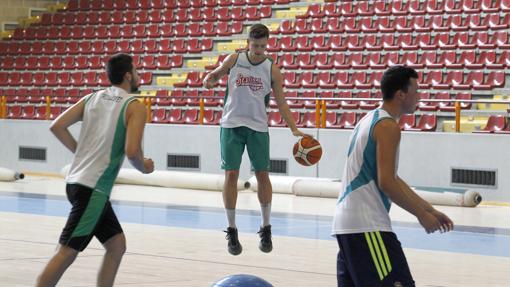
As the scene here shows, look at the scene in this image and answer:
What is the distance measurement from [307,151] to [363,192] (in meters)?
6.05

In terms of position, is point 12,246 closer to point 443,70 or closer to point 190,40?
point 443,70

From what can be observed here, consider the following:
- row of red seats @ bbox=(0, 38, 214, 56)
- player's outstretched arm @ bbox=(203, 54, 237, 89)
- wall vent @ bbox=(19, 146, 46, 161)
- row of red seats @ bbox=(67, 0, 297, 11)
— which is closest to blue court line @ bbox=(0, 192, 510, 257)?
player's outstretched arm @ bbox=(203, 54, 237, 89)

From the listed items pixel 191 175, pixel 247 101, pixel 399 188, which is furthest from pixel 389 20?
pixel 399 188

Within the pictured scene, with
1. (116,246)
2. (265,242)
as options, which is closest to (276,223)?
(265,242)

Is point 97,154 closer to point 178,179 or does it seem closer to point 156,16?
point 178,179

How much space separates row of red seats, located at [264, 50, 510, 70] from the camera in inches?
849

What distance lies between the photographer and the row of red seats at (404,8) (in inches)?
896

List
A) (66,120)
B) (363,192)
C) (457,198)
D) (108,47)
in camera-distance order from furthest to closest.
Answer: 1. (108,47)
2. (457,198)
3. (66,120)
4. (363,192)

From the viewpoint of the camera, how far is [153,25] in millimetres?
29688

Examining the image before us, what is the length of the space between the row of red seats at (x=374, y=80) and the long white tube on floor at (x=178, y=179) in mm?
3605

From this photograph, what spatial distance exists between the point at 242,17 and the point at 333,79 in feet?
15.8

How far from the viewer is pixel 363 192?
5707 mm

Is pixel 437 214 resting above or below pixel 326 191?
above

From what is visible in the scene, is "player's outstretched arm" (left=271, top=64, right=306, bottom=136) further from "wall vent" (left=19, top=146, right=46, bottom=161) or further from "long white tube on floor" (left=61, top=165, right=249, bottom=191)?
"wall vent" (left=19, top=146, right=46, bottom=161)
